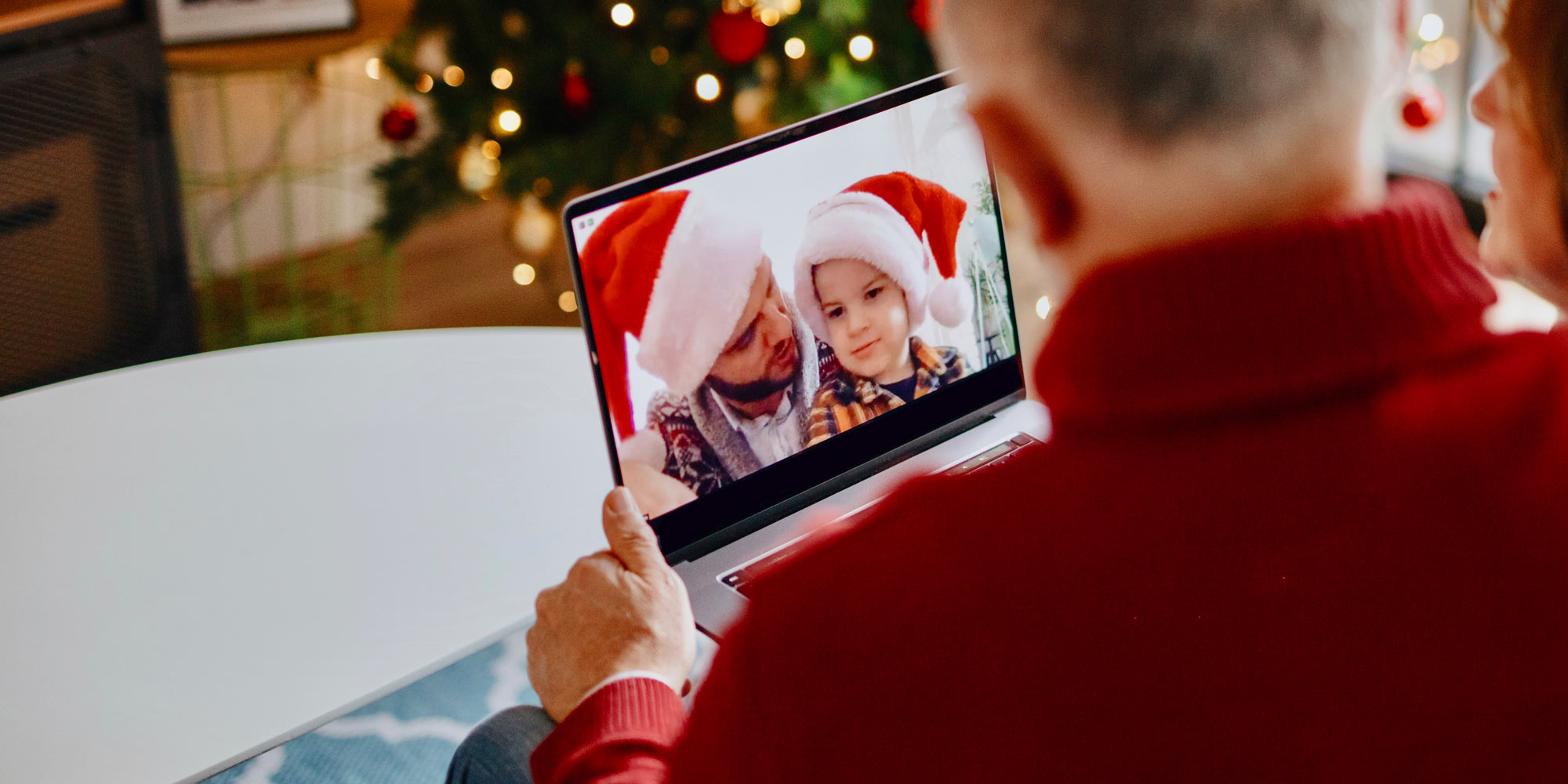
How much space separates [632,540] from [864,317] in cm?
27

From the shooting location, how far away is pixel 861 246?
932mm

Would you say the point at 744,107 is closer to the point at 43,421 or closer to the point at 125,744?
→ the point at 43,421

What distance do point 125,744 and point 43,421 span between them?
50cm

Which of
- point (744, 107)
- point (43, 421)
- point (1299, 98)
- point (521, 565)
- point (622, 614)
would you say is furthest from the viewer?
point (744, 107)

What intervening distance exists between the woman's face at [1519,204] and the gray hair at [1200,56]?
269 millimetres

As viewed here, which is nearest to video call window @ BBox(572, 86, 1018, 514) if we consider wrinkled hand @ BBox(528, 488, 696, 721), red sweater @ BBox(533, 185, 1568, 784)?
wrinkled hand @ BBox(528, 488, 696, 721)

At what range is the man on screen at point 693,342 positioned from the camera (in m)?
0.85

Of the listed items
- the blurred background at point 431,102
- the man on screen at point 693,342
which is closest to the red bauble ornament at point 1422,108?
the blurred background at point 431,102

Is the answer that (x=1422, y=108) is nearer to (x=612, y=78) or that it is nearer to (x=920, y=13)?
(x=920, y=13)

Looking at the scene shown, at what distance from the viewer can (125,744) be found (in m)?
0.86

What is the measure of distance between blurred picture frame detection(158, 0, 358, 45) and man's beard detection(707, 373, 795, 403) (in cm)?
153

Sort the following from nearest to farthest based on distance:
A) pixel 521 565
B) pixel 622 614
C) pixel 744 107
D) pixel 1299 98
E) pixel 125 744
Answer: pixel 1299 98 < pixel 622 614 < pixel 125 744 < pixel 521 565 < pixel 744 107

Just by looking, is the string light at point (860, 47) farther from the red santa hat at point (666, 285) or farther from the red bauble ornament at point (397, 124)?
the red santa hat at point (666, 285)

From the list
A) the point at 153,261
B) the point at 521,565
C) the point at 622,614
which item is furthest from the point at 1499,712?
the point at 153,261
